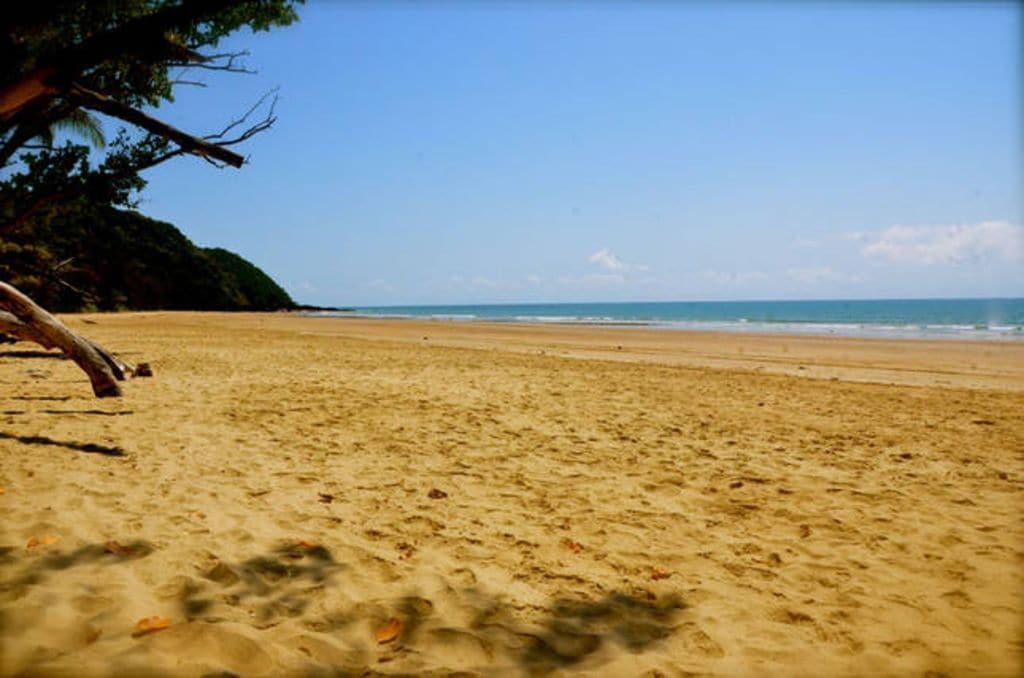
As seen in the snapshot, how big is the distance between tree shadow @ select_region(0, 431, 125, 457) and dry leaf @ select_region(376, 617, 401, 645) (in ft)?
13.1

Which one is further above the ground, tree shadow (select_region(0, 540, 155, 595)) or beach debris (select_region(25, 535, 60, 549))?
beach debris (select_region(25, 535, 60, 549))

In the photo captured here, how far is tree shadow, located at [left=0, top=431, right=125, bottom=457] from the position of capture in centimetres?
555

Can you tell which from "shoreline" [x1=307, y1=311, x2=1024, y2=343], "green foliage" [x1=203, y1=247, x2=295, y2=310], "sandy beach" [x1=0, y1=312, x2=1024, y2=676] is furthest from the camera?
"green foliage" [x1=203, y1=247, x2=295, y2=310]

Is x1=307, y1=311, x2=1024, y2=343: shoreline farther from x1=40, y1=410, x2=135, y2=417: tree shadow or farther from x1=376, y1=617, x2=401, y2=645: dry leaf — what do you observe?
x1=376, y1=617, x2=401, y2=645: dry leaf

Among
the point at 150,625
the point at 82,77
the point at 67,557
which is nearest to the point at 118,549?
the point at 67,557

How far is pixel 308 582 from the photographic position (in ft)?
10.9

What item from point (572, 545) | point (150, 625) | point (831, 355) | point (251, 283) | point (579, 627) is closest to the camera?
point (150, 625)

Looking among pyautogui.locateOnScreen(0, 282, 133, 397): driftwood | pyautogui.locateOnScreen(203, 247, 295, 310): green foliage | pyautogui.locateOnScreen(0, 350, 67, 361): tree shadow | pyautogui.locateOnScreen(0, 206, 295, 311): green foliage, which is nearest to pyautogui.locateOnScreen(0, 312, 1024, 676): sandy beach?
pyautogui.locateOnScreen(0, 282, 133, 397): driftwood

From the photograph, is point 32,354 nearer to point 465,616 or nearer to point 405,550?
point 405,550

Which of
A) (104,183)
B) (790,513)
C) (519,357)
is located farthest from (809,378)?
(104,183)

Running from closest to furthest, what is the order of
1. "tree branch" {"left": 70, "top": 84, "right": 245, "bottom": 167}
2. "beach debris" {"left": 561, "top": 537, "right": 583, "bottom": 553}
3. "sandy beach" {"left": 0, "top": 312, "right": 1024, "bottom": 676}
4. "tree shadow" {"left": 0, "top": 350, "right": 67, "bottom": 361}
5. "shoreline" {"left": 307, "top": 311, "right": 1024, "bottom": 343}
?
"sandy beach" {"left": 0, "top": 312, "right": 1024, "bottom": 676}
"beach debris" {"left": 561, "top": 537, "right": 583, "bottom": 553}
"tree branch" {"left": 70, "top": 84, "right": 245, "bottom": 167}
"tree shadow" {"left": 0, "top": 350, "right": 67, "bottom": 361}
"shoreline" {"left": 307, "top": 311, "right": 1024, "bottom": 343}

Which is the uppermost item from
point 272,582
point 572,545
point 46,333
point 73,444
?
point 46,333

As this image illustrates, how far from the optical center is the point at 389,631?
289 cm

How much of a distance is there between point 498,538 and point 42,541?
2.82 m
